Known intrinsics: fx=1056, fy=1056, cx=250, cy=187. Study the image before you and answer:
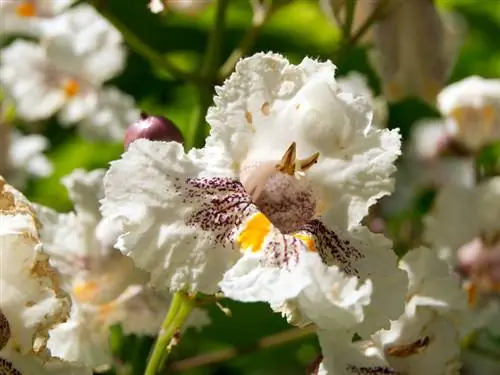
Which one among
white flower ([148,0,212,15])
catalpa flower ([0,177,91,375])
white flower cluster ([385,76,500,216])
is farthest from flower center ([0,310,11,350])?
white flower cluster ([385,76,500,216])

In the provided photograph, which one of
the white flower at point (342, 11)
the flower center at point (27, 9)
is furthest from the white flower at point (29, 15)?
the white flower at point (342, 11)

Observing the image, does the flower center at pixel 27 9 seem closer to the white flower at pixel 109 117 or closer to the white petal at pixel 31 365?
the white flower at pixel 109 117

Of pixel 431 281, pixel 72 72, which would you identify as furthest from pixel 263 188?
pixel 72 72

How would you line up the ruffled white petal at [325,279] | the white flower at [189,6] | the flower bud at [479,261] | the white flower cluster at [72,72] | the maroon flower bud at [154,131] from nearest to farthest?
the ruffled white petal at [325,279], the maroon flower bud at [154,131], the white flower at [189,6], the flower bud at [479,261], the white flower cluster at [72,72]

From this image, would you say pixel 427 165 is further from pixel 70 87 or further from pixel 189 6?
pixel 189 6

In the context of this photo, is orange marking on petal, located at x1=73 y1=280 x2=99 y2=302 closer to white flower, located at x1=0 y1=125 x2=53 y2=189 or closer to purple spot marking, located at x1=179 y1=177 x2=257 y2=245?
purple spot marking, located at x1=179 y1=177 x2=257 y2=245

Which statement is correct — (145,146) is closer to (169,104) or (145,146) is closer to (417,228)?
(417,228)

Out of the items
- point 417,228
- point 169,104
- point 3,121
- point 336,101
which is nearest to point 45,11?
point 3,121

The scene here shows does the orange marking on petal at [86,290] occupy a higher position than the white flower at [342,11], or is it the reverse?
the white flower at [342,11]
